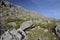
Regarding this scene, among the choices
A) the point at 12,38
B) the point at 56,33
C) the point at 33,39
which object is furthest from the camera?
the point at 56,33

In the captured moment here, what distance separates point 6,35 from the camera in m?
26.9

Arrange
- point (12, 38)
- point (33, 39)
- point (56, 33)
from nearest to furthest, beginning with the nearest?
point (12, 38)
point (33, 39)
point (56, 33)

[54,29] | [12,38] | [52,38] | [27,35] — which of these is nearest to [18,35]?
[12,38]

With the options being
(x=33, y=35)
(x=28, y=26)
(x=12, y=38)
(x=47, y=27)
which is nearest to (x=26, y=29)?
(x=28, y=26)

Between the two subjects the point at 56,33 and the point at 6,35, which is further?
the point at 56,33

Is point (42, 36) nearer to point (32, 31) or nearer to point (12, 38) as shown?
point (32, 31)

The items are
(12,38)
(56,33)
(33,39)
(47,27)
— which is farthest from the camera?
(47,27)

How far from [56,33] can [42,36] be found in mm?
4286

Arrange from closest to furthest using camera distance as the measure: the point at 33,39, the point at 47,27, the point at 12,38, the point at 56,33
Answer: the point at 12,38
the point at 33,39
the point at 56,33
the point at 47,27

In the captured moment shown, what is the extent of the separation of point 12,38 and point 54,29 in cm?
1382

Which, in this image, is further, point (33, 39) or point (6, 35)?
point (33, 39)

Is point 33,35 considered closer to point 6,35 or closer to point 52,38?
point 52,38

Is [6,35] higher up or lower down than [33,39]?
higher up

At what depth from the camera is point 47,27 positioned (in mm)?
37469
